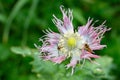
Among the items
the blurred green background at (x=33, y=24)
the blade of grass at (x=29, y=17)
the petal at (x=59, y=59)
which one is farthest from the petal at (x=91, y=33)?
the blade of grass at (x=29, y=17)

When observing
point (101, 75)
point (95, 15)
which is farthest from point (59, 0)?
point (101, 75)

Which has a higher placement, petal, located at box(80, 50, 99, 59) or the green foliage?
petal, located at box(80, 50, 99, 59)

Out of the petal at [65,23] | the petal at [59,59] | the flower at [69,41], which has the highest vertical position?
the petal at [65,23]

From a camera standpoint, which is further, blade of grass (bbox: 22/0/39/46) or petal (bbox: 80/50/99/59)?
blade of grass (bbox: 22/0/39/46)

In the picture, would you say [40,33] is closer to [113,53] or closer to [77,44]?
[113,53]

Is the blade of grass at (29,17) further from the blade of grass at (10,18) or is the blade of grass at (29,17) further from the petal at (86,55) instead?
the petal at (86,55)

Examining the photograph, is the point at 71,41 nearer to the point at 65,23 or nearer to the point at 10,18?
the point at 65,23

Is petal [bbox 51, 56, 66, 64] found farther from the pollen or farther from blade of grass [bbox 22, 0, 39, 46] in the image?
blade of grass [bbox 22, 0, 39, 46]

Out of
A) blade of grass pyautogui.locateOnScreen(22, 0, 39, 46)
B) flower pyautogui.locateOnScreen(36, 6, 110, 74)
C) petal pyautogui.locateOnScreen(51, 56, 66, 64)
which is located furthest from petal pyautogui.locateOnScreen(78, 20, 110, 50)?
blade of grass pyautogui.locateOnScreen(22, 0, 39, 46)
